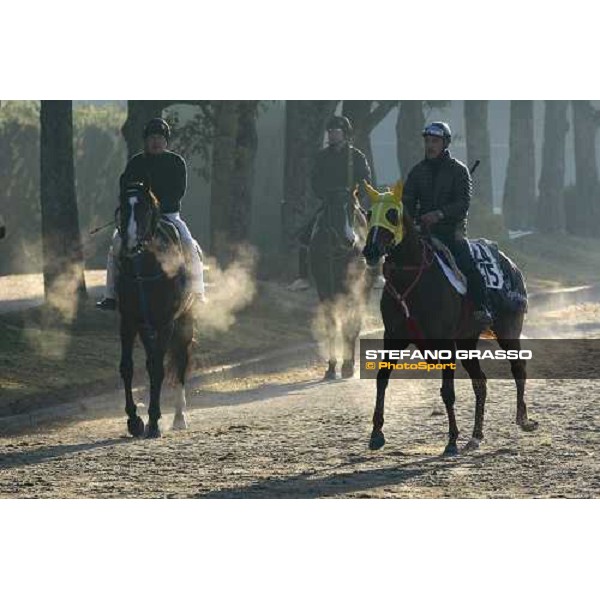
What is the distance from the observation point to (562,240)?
135ft

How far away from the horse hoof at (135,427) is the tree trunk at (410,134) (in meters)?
21.0

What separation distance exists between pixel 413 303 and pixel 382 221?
1.24 m

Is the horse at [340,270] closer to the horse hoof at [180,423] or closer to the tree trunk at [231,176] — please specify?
the tree trunk at [231,176]

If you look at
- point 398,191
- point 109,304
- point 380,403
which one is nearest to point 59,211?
point 109,304

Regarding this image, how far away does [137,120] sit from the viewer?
23531 millimetres

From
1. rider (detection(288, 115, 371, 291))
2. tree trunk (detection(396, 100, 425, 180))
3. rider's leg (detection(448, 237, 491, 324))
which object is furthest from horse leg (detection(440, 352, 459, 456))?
tree trunk (detection(396, 100, 425, 180))

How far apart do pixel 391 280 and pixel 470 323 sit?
1.39 m

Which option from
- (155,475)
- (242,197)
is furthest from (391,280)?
(242,197)

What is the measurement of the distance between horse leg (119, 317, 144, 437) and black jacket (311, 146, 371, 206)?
4436 mm

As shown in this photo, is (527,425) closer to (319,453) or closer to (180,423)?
(319,453)

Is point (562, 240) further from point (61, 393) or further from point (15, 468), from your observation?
point (15, 468)

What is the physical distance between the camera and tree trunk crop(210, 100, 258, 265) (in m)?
24.0

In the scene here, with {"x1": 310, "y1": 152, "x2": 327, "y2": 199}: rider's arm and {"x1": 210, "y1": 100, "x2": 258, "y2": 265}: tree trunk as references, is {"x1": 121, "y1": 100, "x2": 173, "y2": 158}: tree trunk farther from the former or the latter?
{"x1": 310, "y1": 152, "x2": 327, "y2": 199}: rider's arm

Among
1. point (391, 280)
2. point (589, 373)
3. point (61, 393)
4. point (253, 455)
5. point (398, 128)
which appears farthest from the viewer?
point (398, 128)
